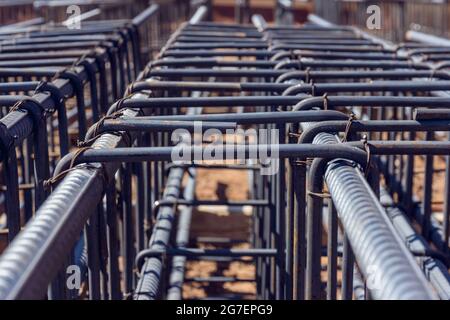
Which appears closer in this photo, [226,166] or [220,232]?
[226,166]

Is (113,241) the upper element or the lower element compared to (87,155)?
lower

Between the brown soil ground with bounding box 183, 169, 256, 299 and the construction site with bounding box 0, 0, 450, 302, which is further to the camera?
the brown soil ground with bounding box 183, 169, 256, 299

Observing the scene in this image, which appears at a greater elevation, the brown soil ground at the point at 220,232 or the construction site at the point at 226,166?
the construction site at the point at 226,166

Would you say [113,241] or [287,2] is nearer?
[113,241]

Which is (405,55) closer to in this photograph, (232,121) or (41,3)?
(232,121)

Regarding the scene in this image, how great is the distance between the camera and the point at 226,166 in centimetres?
557

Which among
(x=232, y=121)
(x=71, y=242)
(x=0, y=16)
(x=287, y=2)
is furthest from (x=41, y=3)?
(x=71, y=242)

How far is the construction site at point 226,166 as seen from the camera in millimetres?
1886

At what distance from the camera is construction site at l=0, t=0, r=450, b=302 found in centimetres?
189

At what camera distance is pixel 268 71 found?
3.98m

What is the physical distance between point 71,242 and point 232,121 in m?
1.09

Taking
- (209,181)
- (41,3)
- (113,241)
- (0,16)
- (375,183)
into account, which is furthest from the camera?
(0,16)

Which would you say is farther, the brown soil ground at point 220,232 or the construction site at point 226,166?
the brown soil ground at point 220,232

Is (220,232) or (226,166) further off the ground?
(226,166)
